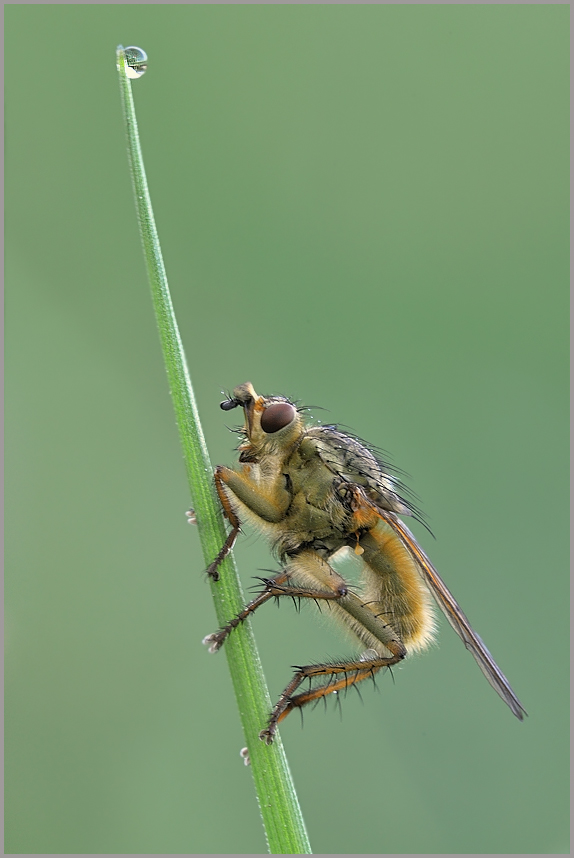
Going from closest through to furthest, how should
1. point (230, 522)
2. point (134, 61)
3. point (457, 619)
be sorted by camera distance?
point (134, 61) → point (230, 522) → point (457, 619)

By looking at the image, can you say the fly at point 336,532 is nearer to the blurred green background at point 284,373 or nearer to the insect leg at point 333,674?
the insect leg at point 333,674

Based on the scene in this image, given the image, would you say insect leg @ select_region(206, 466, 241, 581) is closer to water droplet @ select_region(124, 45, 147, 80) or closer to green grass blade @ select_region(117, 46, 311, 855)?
green grass blade @ select_region(117, 46, 311, 855)

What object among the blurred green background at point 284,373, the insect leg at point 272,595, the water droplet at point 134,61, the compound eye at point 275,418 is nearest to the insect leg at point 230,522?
the insect leg at point 272,595

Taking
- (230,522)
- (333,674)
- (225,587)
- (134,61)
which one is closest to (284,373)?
(230,522)

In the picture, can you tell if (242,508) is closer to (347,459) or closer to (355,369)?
(347,459)

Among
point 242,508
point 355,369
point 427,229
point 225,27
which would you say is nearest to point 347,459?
point 242,508

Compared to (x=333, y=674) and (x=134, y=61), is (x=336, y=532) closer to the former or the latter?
(x=333, y=674)
